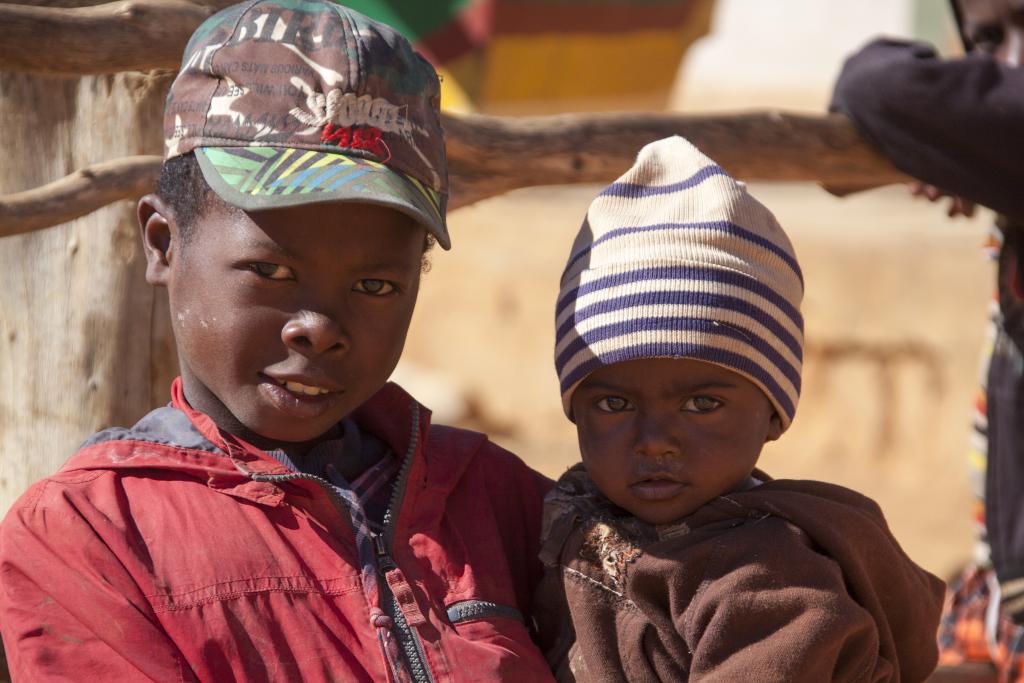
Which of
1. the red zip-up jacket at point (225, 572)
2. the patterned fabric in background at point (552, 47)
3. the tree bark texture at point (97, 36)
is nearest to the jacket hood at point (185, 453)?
the red zip-up jacket at point (225, 572)

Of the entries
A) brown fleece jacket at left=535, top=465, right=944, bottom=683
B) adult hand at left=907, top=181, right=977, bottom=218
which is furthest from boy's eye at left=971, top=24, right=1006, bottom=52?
brown fleece jacket at left=535, top=465, right=944, bottom=683

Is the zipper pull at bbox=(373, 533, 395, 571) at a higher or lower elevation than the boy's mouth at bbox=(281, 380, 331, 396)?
lower

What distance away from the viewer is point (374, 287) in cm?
199

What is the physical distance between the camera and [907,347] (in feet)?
34.6

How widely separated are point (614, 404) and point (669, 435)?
12 centimetres

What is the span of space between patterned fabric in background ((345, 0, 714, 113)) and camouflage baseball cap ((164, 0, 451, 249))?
29.2ft

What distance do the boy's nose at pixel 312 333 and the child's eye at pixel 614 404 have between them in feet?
1.66

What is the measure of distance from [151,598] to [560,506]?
704 mm

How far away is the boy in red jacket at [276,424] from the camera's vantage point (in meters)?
1.82

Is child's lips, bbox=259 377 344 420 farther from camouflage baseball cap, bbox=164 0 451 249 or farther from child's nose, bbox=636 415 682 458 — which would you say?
child's nose, bbox=636 415 682 458

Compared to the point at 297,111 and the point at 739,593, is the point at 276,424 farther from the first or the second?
the point at 739,593

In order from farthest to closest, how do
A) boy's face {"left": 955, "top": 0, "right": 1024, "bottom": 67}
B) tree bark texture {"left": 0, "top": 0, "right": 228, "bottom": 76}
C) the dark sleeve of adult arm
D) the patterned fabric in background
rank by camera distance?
1. the patterned fabric in background
2. boy's face {"left": 955, "top": 0, "right": 1024, "bottom": 67}
3. the dark sleeve of adult arm
4. tree bark texture {"left": 0, "top": 0, "right": 228, "bottom": 76}

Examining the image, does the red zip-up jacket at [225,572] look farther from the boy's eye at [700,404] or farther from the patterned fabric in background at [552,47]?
the patterned fabric in background at [552,47]

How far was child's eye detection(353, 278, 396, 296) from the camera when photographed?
6.48 feet
